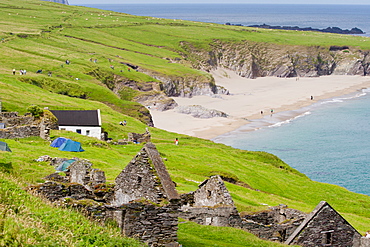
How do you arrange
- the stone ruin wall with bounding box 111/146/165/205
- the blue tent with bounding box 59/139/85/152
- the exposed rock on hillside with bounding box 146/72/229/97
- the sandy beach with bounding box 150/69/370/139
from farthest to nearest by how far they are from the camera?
the exposed rock on hillside with bounding box 146/72/229/97, the sandy beach with bounding box 150/69/370/139, the blue tent with bounding box 59/139/85/152, the stone ruin wall with bounding box 111/146/165/205

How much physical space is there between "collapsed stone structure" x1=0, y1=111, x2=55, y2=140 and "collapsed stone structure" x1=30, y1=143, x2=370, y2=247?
2482 centimetres

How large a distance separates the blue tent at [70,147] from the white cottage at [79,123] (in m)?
19.1

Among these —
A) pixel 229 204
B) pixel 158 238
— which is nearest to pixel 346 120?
pixel 229 204

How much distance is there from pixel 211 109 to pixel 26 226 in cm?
14119

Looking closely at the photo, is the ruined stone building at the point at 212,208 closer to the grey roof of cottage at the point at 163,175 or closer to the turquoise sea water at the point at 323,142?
the grey roof of cottage at the point at 163,175

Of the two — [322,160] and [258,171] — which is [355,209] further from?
[322,160]

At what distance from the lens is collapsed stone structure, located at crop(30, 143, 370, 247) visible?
16734 millimetres

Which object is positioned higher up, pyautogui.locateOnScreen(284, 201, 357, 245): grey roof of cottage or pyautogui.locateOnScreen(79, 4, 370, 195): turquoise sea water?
pyautogui.locateOnScreen(284, 201, 357, 245): grey roof of cottage

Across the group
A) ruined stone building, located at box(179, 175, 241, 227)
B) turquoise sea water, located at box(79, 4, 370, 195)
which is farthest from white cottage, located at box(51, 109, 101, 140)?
ruined stone building, located at box(179, 175, 241, 227)

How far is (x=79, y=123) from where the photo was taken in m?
71.9

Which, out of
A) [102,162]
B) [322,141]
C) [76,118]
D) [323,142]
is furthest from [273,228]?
[322,141]

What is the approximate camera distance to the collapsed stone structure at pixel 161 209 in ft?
54.9

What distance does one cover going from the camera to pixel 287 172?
75.2 m

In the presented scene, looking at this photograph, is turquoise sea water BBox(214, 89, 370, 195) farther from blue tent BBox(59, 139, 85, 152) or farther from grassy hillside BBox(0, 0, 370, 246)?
blue tent BBox(59, 139, 85, 152)
